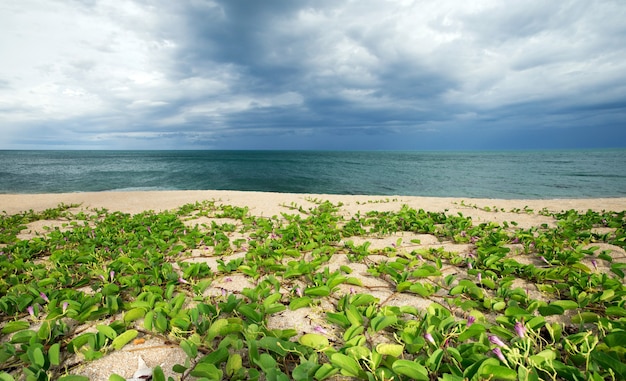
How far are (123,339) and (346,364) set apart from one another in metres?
1.31

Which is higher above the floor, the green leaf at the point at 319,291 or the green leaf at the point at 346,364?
the green leaf at the point at 346,364

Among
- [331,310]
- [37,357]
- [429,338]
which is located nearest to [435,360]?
[429,338]

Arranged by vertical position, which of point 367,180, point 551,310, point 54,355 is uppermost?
point 551,310

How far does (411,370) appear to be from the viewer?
1208 mm

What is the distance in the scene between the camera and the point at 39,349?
1410 mm

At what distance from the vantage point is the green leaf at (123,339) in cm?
159

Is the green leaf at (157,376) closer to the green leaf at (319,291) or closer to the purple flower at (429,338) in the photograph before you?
the green leaf at (319,291)

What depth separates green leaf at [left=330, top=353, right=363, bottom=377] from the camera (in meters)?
1.28

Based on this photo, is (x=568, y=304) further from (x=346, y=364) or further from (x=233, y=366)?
(x=233, y=366)

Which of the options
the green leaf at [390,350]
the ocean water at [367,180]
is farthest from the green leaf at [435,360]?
the ocean water at [367,180]

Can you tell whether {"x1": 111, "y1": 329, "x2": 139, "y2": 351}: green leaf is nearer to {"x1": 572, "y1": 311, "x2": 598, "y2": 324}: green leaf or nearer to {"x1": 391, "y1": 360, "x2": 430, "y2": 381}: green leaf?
{"x1": 391, "y1": 360, "x2": 430, "y2": 381}: green leaf

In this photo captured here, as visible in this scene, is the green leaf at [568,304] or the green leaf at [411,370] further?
the green leaf at [568,304]

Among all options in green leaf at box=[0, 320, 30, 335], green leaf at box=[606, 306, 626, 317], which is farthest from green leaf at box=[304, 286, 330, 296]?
green leaf at box=[0, 320, 30, 335]

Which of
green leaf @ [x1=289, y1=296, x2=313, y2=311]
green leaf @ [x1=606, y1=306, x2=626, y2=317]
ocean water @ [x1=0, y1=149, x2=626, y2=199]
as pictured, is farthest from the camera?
ocean water @ [x1=0, y1=149, x2=626, y2=199]
